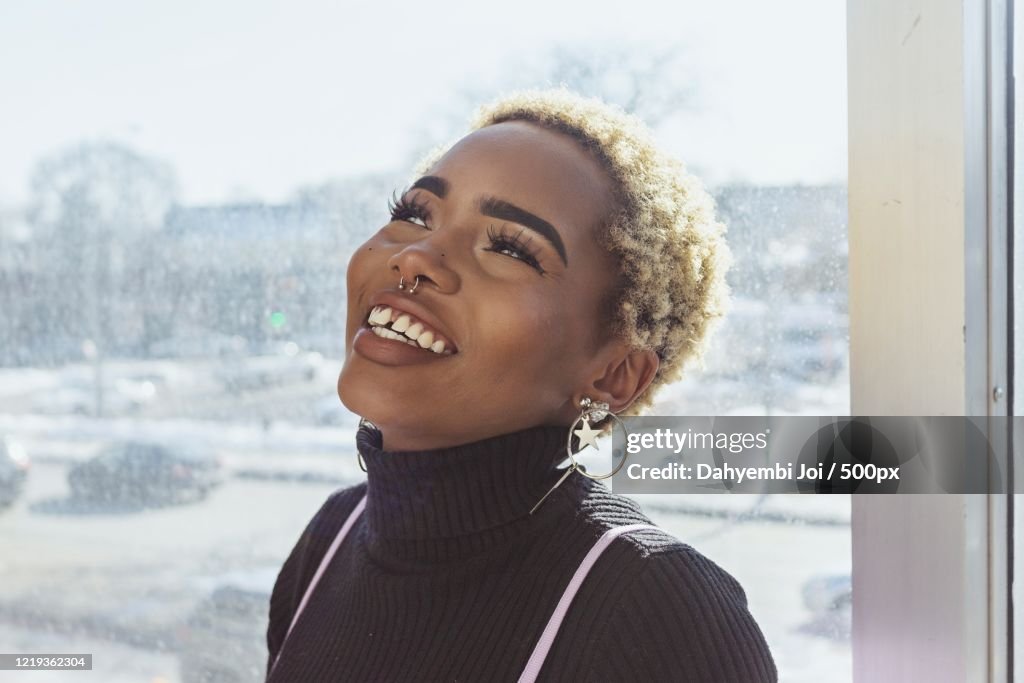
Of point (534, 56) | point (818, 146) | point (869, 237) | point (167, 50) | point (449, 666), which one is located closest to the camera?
point (449, 666)

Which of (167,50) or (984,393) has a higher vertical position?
(167,50)

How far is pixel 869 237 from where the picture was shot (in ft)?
2.94

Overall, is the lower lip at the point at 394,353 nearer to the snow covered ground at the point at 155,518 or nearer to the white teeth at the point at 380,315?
the white teeth at the point at 380,315

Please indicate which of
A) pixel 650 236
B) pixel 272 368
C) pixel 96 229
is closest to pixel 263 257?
pixel 272 368

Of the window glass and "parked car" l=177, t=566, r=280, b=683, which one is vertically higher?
the window glass

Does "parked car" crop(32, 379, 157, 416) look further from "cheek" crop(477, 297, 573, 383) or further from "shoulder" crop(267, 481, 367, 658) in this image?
"cheek" crop(477, 297, 573, 383)

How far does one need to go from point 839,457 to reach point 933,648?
0.19m

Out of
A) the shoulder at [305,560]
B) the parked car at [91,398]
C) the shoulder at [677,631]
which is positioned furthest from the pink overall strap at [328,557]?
the parked car at [91,398]

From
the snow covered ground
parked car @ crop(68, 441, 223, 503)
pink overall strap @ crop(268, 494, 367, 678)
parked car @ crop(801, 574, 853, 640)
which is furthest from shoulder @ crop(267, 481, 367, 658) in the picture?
parked car @ crop(801, 574, 853, 640)

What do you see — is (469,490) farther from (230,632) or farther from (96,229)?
(96,229)

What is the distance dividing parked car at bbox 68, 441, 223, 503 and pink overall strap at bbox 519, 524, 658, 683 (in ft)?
2.28

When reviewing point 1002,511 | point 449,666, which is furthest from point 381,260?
point 1002,511

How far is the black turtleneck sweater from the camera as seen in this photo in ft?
2.36

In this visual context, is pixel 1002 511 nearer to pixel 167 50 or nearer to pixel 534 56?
pixel 534 56
